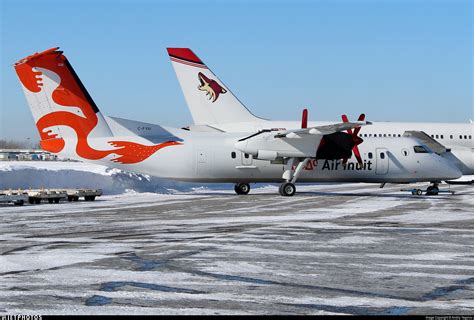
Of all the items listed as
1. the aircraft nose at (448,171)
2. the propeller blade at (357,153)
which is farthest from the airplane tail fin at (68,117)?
the aircraft nose at (448,171)

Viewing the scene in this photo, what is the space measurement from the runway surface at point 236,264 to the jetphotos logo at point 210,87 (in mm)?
27888

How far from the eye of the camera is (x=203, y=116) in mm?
51969

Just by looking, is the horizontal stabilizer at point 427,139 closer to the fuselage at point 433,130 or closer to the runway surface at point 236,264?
the fuselage at point 433,130

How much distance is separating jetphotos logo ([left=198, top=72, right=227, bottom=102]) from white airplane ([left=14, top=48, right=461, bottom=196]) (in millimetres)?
11248

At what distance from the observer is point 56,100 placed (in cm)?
3459

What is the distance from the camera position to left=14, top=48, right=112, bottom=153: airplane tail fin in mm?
33938

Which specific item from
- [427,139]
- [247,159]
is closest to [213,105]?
[247,159]

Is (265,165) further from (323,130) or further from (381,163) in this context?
(381,163)

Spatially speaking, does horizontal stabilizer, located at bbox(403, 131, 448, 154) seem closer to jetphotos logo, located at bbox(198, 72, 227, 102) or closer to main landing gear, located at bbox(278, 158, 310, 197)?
main landing gear, located at bbox(278, 158, 310, 197)

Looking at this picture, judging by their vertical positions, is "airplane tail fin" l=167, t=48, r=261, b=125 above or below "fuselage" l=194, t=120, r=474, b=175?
above

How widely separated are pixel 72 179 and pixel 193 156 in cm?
1244

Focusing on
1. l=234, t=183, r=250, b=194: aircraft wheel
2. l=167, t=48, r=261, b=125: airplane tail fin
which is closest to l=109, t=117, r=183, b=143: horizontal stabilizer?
l=234, t=183, r=250, b=194: aircraft wheel

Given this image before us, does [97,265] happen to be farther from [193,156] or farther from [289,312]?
[193,156]

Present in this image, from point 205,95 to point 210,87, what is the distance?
68 cm
